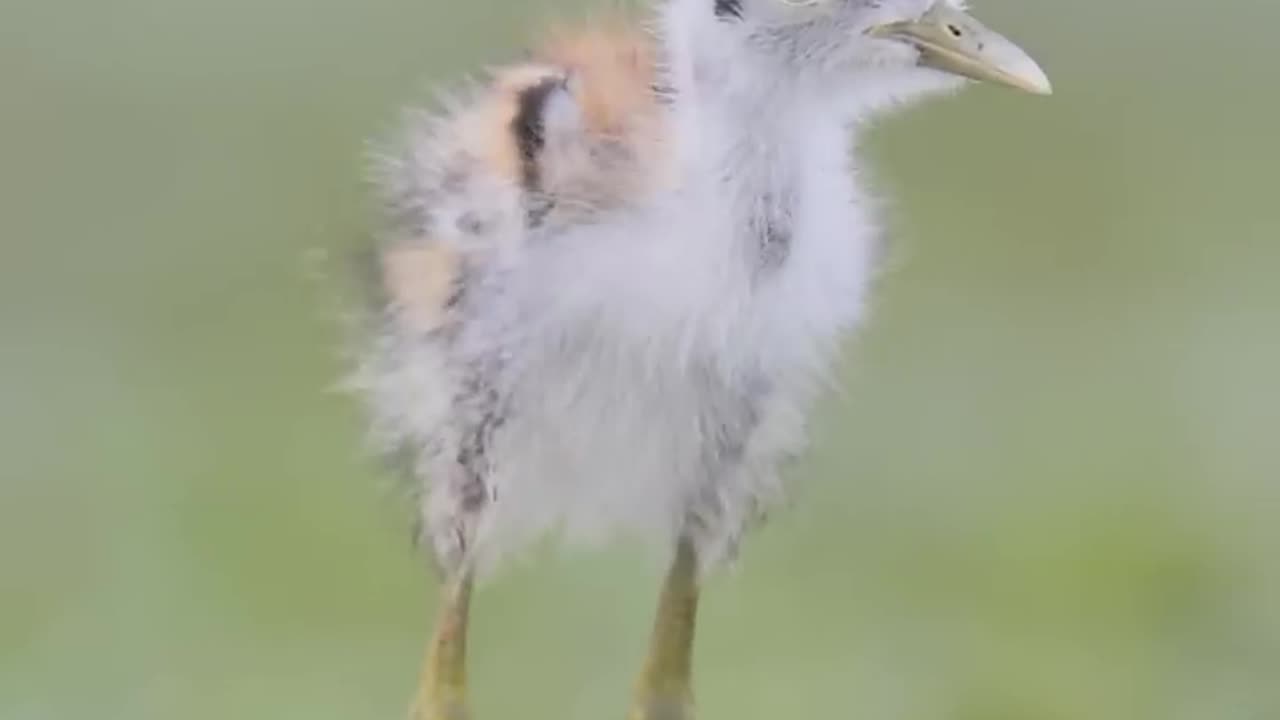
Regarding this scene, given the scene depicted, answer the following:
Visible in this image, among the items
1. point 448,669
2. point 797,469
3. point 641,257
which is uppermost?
point 641,257

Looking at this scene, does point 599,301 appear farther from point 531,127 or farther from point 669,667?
point 669,667

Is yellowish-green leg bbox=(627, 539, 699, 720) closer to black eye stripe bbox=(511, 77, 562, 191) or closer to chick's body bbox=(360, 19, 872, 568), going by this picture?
chick's body bbox=(360, 19, 872, 568)

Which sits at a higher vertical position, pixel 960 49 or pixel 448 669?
pixel 960 49

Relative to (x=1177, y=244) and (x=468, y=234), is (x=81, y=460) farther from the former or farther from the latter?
(x=1177, y=244)

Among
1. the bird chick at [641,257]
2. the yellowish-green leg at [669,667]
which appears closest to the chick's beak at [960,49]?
the bird chick at [641,257]

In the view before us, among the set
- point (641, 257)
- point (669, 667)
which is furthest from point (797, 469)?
point (641, 257)

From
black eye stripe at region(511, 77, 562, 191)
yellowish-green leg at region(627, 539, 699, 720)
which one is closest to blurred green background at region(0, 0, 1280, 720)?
yellowish-green leg at region(627, 539, 699, 720)

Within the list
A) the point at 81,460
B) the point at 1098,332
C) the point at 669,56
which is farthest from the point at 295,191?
the point at 1098,332

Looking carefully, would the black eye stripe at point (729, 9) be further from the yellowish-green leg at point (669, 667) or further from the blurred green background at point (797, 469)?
the yellowish-green leg at point (669, 667)
